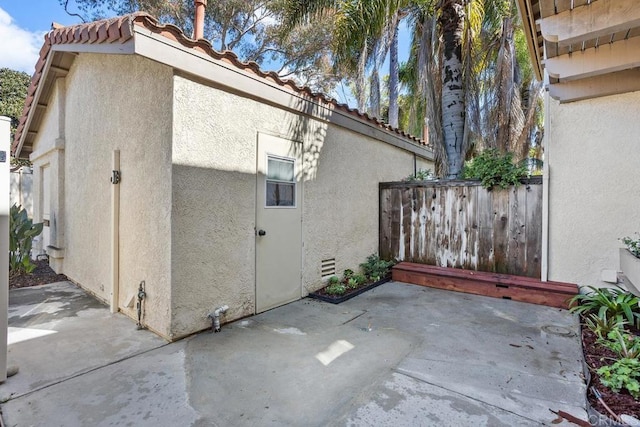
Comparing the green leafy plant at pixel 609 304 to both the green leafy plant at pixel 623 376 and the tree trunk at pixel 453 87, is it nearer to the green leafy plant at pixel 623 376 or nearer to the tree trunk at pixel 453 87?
the green leafy plant at pixel 623 376

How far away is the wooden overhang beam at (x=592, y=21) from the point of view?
105 inches

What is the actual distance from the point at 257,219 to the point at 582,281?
493 cm

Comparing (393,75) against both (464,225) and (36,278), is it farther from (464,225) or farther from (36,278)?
(36,278)

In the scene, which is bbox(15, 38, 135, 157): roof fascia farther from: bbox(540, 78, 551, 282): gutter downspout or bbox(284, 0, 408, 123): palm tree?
bbox(540, 78, 551, 282): gutter downspout

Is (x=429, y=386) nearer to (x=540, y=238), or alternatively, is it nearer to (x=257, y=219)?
(x=257, y=219)

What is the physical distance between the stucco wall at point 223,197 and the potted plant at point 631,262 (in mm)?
3854

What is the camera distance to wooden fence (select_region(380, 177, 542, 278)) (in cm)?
527

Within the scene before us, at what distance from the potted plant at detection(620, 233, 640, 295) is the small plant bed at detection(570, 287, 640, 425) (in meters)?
0.32

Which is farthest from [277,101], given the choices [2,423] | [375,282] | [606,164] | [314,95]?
[606,164]

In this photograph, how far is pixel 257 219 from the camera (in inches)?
167

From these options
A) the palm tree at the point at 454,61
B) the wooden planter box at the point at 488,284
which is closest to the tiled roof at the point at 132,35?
the palm tree at the point at 454,61

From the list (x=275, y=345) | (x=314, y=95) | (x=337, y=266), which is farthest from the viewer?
(x=337, y=266)

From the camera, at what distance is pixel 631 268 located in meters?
3.47

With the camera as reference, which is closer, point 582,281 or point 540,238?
point 582,281
